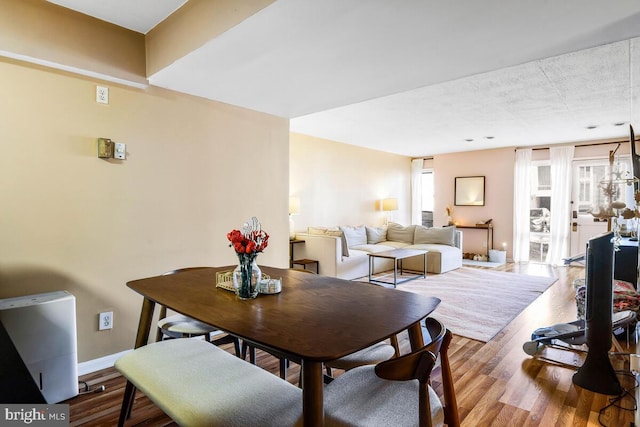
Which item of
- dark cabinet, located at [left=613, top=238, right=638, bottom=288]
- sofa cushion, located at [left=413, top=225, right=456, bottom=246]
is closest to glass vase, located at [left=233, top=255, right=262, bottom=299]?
dark cabinet, located at [left=613, top=238, right=638, bottom=288]

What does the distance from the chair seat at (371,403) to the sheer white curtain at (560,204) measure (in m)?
6.88

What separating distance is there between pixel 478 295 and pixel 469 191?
3833 millimetres

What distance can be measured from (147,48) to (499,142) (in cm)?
632

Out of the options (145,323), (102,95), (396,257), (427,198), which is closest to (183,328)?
(145,323)

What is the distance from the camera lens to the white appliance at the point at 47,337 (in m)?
1.95

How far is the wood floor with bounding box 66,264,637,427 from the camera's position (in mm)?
1924

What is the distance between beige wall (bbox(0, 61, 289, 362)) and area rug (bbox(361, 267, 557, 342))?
2.37 m

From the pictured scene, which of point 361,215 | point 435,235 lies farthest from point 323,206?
point 435,235

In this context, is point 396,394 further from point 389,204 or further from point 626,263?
point 389,204

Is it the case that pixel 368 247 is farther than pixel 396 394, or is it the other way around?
pixel 368 247

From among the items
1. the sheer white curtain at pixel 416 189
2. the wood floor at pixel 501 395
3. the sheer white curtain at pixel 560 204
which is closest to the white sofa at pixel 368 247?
the sheer white curtain at pixel 416 189

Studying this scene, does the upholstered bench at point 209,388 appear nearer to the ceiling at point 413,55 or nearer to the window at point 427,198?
the ceiling at point 413,55

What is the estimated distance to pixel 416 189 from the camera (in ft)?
28.5

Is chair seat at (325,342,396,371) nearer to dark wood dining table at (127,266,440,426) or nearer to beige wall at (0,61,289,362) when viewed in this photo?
dark wood dining table at (127,266,440,426)
